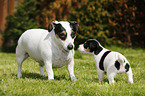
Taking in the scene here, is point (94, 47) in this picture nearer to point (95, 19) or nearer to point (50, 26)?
point (50, 26)

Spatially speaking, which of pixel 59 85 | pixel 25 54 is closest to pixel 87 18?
pixel 25 54

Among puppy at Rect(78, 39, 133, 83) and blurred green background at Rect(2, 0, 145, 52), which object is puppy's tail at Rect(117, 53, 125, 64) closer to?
puppy at Rect(78, 39, 133, 83)

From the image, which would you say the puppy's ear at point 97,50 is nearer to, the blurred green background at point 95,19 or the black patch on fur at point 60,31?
the black patch on fur at point 60,31

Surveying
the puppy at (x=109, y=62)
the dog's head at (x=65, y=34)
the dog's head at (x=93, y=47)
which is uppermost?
the dog's head at (x=65, y=34)

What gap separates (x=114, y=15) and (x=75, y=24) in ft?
24.8

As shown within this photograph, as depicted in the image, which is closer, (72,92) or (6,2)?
(72,92)

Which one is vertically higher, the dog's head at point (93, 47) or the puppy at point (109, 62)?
the dog's head at point (93, 47)

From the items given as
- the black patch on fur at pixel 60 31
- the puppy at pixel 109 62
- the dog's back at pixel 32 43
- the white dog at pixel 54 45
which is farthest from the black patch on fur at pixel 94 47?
the dog's back at pixel 32 43

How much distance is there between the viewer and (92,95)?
365 centimetres

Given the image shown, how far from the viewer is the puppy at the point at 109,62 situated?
4.15 metres

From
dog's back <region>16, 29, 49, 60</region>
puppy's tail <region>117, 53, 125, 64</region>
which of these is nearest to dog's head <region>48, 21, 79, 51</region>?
dog's back <region>16, 29, 49, 60</region>

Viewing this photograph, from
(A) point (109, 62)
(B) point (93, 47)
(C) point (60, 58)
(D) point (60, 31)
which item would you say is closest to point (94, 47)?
(B) point (93, 47)

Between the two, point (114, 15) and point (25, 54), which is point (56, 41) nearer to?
point (25, 54)

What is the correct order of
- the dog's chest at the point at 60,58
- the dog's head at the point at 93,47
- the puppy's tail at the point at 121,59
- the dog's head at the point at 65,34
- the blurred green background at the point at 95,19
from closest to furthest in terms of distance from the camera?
the puppy's tail at the point at 121,59
the dog's head at the point at 65,34
the dog's chest at the point at 60,58
the dog's head at the point at 93,47
the blurred green background at the point at 95,19
